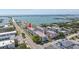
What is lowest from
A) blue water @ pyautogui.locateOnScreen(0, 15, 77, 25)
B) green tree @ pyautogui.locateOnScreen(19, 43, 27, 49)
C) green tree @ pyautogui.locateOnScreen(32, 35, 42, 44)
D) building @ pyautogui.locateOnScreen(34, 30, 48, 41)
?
green tree @ pyautogui.locateOnScreen(19, 43, 27, 49)

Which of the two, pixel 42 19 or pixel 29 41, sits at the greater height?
pixel 42 19

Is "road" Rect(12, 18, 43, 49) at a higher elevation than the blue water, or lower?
lower

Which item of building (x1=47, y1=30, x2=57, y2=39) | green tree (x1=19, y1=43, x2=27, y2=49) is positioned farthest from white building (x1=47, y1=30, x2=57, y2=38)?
green tree (x1=19, y1=43, x2=27, y2=49)

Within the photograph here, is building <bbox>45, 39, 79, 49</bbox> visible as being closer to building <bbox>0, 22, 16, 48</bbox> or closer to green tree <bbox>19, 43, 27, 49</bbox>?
green tree <bbox>19, 43, 27, 49</bbox>

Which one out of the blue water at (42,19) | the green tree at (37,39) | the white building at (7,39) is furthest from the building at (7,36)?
the green tree at (37,39)

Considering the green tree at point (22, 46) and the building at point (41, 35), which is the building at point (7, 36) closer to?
the green tree at point (22, 46)

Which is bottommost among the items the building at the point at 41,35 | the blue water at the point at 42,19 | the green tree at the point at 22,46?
the green tree at the point at 22,46

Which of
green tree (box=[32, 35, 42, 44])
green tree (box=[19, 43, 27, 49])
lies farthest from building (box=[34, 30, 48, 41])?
green tree (box=[19, 43, 27, 49])

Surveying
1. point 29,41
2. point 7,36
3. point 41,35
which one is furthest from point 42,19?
point 7,36

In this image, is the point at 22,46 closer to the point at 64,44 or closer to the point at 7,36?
the point at 7,36
